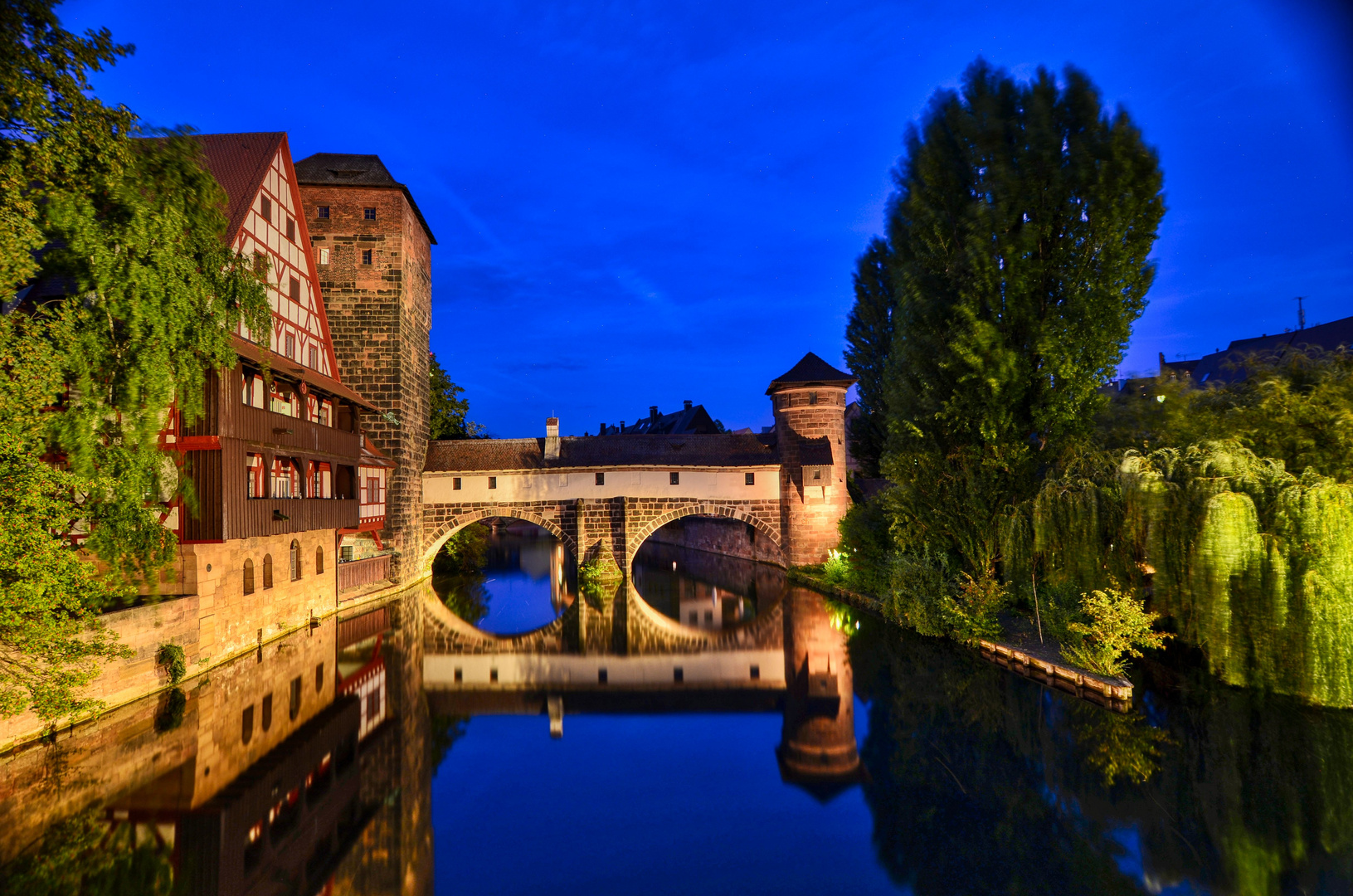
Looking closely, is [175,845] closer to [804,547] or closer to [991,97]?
[991,97]

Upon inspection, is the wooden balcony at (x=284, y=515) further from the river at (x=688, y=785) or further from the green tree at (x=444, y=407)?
the green tree at (x=444, y=407)

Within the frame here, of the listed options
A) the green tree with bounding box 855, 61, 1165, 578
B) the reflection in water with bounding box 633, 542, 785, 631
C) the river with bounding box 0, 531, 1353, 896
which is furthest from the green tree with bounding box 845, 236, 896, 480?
the river with bounding box 0, 531, 1353, 896

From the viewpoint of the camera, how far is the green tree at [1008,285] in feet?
48.4

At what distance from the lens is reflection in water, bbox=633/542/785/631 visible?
21141 mm

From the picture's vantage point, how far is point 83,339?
8.85 metres

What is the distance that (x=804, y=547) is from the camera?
1088 inches

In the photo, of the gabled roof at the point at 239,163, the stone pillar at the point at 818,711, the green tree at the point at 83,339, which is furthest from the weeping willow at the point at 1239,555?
the gabled roof at the point at 239,163

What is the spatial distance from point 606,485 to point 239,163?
50.6 feet

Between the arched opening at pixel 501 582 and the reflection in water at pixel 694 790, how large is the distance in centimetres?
694

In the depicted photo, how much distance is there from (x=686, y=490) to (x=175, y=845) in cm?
2120

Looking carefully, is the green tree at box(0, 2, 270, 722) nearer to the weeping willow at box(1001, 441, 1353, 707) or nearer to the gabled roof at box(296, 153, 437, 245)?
the gabled roof at box(296, 153, 437, 245)

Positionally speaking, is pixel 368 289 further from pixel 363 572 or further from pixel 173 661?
pixel 173 661

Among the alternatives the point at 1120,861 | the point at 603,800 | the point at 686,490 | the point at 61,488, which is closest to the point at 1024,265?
the point at 1120,861

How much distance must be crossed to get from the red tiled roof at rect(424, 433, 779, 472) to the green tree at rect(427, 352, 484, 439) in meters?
2.44
